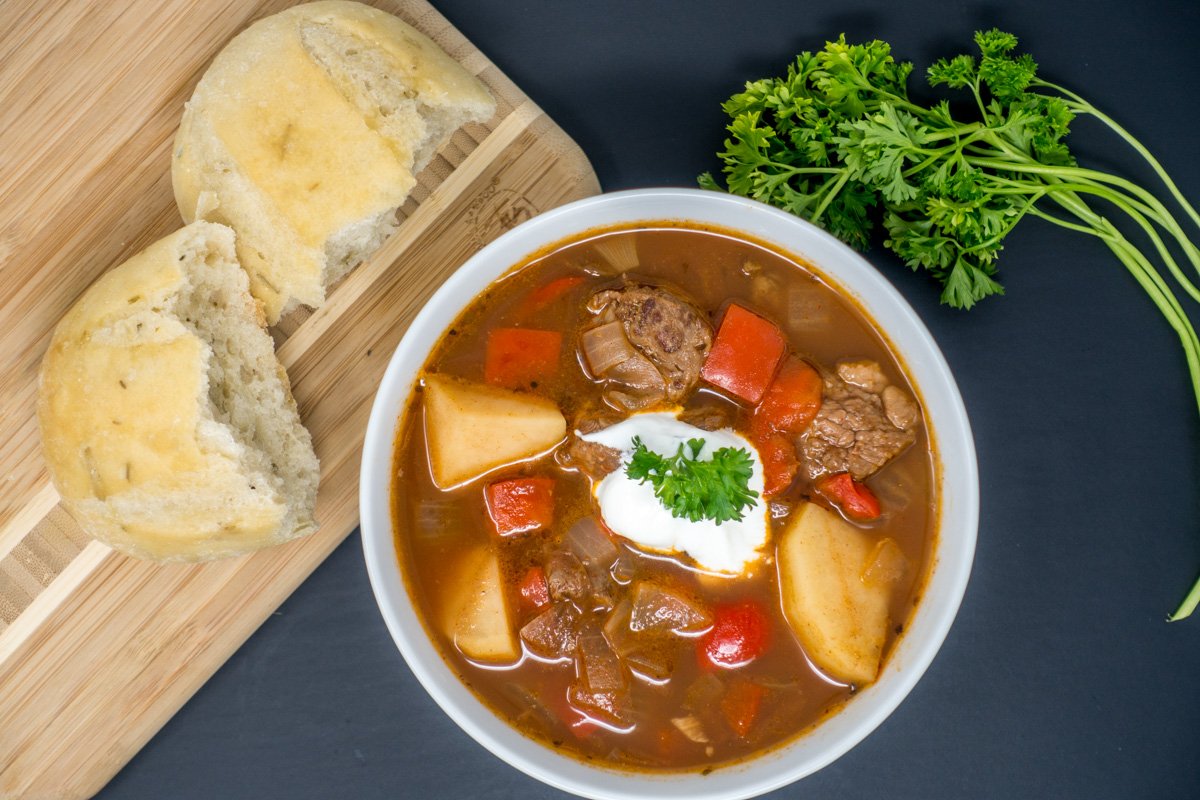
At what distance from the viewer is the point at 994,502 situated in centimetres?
376

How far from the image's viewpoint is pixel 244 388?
3375 millimetres

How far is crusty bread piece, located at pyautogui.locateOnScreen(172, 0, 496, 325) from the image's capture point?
3.16 m

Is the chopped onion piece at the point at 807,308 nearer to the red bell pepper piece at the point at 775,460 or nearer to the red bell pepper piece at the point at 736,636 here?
the red bell pepper piece at the point at 775,460

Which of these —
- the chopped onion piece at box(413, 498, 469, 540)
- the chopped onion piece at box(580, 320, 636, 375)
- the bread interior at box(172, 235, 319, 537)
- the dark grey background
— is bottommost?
the dark grey background

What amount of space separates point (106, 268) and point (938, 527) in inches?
126

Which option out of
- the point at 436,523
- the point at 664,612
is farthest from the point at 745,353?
the point at 436,523

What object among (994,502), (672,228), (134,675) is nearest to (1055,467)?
(994,502)

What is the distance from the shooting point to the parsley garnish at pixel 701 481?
2881mm

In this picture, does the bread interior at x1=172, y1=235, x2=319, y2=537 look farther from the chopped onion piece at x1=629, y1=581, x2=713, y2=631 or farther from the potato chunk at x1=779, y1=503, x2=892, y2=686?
the potato chunk at x1=779, y1=503, x2=892, y2=686

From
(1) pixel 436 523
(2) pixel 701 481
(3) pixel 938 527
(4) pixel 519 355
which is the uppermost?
(4) pixel 519 355

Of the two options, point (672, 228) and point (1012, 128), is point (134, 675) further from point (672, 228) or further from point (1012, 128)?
point (1012, 128)

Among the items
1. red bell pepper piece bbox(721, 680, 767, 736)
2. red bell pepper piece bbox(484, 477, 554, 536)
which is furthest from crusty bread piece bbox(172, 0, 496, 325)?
red bell pepper piece bbox(721, 680, 767, 736)

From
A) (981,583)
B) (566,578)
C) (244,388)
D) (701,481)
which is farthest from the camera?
(981,583)

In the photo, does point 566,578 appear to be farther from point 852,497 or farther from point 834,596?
point 852,497
